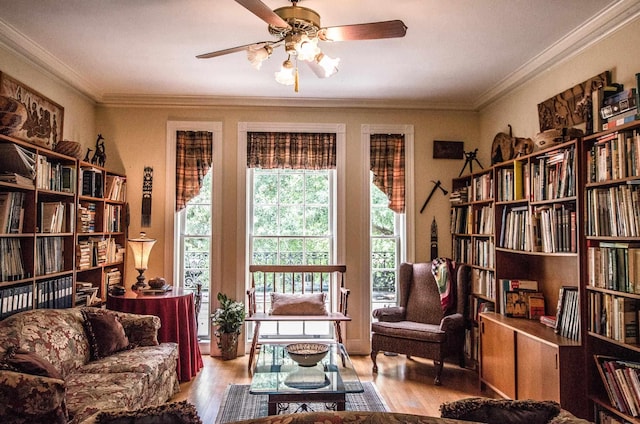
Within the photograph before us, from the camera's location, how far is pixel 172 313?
3871mm

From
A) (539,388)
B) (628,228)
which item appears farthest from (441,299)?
(628,228)

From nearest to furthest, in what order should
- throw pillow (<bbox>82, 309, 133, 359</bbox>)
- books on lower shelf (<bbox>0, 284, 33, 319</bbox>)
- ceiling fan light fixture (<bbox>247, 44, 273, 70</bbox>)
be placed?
ceiling fan light fixture (<bbox>247, 44, 273, 70</bbox>) < books on lower shelf (<bbox>0, 284, 33, 319</bbox>) < throw pillow (<bbox>82, 309, 133, 359</bbox>)

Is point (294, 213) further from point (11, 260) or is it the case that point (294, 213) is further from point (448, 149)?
point (11, 260)

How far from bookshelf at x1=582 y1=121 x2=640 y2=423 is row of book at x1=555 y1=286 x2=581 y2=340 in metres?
0.12

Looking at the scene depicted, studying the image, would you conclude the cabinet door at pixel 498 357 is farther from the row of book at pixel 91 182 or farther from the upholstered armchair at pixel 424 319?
the row of book at pixel 91 182

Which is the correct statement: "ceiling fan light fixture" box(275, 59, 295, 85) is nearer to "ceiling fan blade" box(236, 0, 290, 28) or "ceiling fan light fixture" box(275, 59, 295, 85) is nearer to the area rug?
"ceiling fan blade" box(236, 0, 290, 28)

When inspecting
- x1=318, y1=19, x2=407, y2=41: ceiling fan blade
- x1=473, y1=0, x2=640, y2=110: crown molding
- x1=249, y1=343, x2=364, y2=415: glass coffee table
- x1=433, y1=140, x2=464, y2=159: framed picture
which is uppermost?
x1=473, y1=0, x2=640, y2=110: crown molding

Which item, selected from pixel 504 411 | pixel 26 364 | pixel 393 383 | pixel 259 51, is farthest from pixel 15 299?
pixel 504 411

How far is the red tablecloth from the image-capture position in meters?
3.85

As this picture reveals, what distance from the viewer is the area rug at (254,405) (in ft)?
10.6

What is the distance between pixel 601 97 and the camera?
2.89m

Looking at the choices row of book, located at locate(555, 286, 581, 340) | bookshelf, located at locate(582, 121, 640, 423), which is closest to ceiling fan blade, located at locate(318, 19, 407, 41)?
bookshelf, located at locate(582, 121, 640, 423)

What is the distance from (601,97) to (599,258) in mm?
1041

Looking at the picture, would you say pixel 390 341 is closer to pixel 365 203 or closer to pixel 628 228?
pixel 365 203
